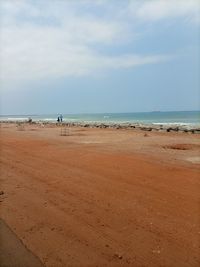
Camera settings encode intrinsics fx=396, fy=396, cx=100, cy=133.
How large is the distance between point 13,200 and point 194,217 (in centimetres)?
370

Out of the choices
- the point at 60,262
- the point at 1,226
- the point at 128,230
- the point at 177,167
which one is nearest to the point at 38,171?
the point at 177,167

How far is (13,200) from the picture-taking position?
8203 millimetres

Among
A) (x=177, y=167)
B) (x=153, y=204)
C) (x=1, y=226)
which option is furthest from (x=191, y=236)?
(x=177, y=167)

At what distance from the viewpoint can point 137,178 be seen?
1019 cm

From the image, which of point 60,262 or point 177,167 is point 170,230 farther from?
point 177,167

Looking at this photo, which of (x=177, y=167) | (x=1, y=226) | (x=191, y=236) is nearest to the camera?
(x=191, y=236)

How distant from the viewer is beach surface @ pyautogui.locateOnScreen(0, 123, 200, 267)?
537cm

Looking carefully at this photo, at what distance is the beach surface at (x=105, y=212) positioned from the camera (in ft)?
17.6

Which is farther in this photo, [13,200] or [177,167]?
[177,167]

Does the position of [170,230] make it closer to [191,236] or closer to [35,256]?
[191,236]

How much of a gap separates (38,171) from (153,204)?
486cm

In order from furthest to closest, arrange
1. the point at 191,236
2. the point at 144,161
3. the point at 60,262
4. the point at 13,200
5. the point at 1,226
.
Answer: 1. the point at 144,161
2. the point at 13,200
3. the point at 1,226
4. the point at 191,236
5. the point at 60,262

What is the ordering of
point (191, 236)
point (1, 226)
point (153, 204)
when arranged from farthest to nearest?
point (153, 204)
point (1, 226)
point (191, 236)

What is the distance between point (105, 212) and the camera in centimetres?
711
